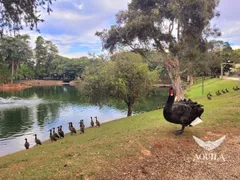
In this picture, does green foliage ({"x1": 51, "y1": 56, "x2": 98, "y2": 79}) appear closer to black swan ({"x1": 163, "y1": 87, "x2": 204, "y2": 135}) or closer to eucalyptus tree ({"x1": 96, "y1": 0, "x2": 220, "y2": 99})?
eucalyptus tree ({"x1": 96, "y1": 0, "x2": 220, "y2": 99})

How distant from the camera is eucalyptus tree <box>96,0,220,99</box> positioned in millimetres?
20250

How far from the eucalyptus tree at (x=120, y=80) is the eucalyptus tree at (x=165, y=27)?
172 centimetres

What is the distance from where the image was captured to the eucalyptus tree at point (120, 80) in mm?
23609

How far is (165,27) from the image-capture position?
2206cm

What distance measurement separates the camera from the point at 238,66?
2271 inches

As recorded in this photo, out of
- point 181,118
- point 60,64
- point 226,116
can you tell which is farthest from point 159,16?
point 60,64

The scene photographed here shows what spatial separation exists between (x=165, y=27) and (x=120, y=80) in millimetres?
6886

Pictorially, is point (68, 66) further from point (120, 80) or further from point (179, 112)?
point (179, 112)

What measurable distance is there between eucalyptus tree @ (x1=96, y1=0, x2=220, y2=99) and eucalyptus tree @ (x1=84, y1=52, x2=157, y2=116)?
1.72 meters

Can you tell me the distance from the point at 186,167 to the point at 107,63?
19.9 m

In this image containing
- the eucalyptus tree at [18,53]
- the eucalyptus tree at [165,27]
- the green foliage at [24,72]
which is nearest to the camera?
the eucalyptus tree at [165,27]

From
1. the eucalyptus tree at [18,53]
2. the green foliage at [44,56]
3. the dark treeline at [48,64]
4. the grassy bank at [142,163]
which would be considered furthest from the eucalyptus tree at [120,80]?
the green foliage at [44,56]

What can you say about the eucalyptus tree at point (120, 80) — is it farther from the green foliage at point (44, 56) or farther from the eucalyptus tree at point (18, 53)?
the green foliage at point (44, 56)

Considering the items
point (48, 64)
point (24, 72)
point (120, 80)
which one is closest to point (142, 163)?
point (120, 80)
